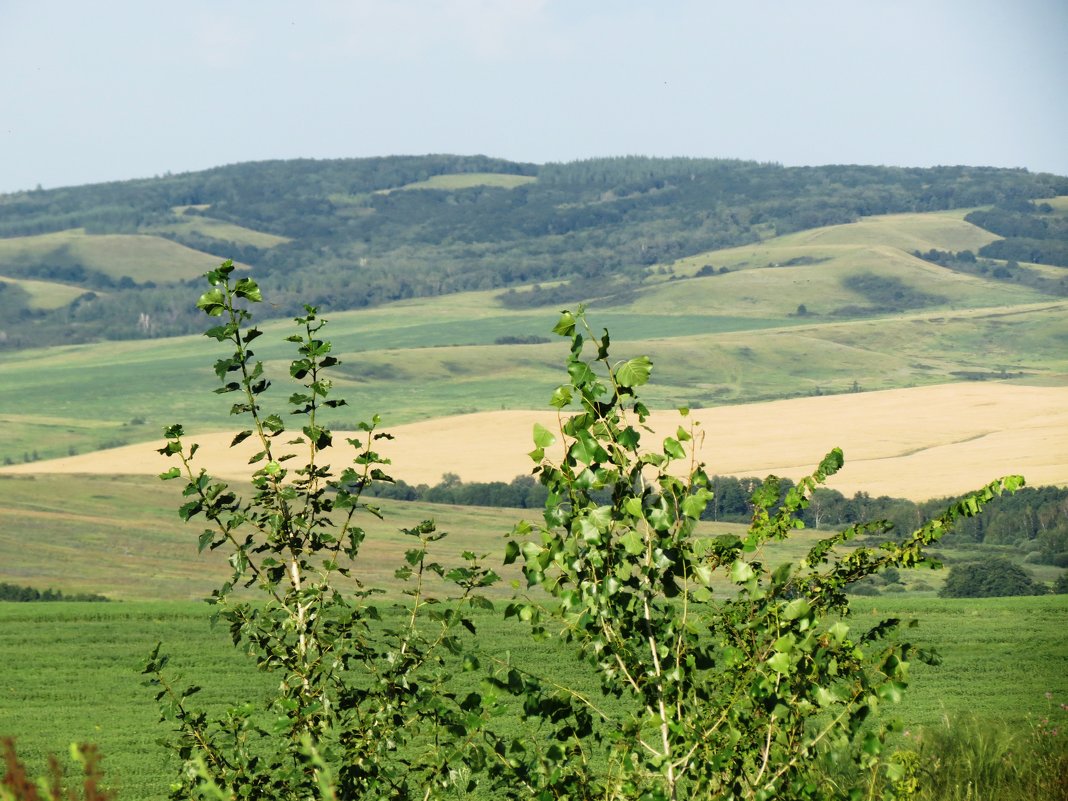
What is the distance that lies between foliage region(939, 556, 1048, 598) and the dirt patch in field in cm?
2036

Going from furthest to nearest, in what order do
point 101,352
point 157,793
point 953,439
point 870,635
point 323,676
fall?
point 101,352 → point 953,439 → point 157,793 → point 323,676 → point 870,635

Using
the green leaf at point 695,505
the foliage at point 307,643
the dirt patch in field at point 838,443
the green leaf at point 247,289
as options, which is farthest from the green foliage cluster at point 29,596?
the green leaf at point 695,505

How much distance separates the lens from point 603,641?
187 inches

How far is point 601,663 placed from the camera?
4.90 metres

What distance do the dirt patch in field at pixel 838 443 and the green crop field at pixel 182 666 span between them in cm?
3627

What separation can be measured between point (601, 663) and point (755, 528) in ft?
2.70

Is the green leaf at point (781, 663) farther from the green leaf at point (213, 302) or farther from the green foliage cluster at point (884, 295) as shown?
the green foliage cluster at point (884, 295)

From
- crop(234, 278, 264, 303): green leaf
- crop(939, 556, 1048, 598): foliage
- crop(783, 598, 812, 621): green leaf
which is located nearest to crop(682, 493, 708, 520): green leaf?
crop(783, 598, 812, 621): green leaf

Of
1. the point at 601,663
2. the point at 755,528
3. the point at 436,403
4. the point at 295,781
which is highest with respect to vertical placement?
the point at 755,528

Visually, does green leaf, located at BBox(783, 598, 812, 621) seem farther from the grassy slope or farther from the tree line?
the grassy slope

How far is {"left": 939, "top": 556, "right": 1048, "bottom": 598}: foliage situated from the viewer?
40594 millimetres

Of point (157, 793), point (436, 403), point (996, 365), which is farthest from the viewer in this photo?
point (996, 365)

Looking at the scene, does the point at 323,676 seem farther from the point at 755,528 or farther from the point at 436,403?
the point at 436,403

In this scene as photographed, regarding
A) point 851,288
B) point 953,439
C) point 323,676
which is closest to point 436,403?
point 953,439
